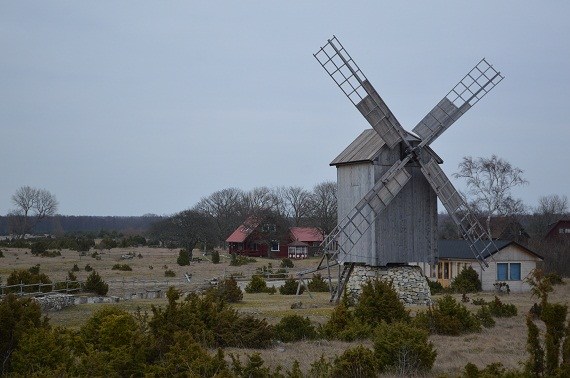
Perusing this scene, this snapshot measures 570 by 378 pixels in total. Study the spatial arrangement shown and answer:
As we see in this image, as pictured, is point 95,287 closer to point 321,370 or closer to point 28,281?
point 28,281

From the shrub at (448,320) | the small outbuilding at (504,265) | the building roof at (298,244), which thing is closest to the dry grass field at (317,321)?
the shrub at (448,320)

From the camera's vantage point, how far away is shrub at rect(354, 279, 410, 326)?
67.0ft

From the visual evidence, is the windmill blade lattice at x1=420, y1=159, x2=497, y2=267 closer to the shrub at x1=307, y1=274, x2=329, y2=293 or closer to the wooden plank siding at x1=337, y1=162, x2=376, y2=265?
the wooden plank siding at x1=337, y1=162, x2=376, y2=265

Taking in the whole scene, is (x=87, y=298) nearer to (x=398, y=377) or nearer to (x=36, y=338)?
(x=36, y=338)

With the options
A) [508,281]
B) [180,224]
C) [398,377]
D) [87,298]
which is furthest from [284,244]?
[398,377]

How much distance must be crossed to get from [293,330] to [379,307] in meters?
3.07

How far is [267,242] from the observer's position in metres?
82.8

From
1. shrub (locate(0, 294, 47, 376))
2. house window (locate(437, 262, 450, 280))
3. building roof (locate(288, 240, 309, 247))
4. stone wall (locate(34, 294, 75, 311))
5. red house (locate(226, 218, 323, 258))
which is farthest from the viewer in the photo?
building roof (locate(288, 240, 309, 247))

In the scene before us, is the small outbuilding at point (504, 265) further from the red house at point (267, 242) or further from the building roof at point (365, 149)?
the red house at point (267, 242)

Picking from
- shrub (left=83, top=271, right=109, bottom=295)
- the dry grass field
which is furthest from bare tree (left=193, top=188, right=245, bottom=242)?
shrub (left=83, top=271, right=109, bottom=295)

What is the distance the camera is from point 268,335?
17953 mm

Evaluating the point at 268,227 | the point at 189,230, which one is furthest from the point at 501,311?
the point at 189,230

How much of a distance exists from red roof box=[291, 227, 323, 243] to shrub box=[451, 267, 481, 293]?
44.8 m

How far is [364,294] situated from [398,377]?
318 inches
